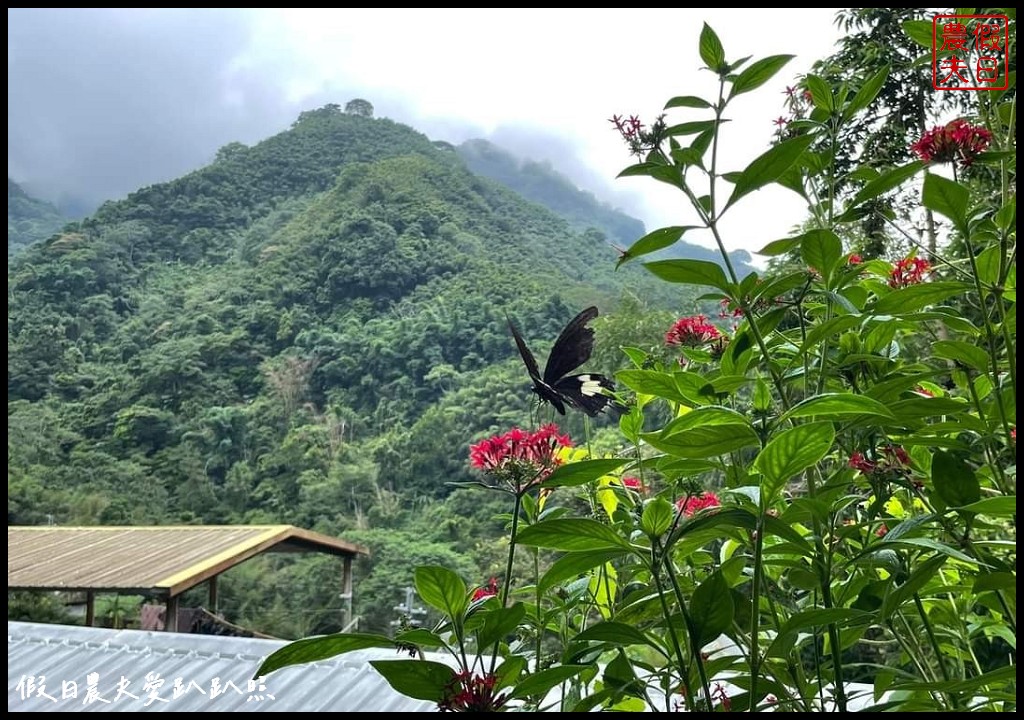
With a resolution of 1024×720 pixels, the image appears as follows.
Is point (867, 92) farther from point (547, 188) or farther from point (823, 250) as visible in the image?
point (547, 188)

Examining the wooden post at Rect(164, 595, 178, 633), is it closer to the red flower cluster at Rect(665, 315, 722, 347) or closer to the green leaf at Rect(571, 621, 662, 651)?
the red flower cluster at Rect(665, 315, 722, 347)

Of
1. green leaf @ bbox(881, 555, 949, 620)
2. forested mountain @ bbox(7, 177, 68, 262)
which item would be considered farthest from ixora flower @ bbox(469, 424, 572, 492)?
forested mountain @ bbox(7, 177, 68, 262)

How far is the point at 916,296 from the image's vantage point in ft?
1.11

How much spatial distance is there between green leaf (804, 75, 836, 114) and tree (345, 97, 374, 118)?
1952 centimetres

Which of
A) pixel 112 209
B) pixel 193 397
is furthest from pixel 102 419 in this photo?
pixel 112 209

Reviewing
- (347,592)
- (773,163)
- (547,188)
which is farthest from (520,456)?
(547,188)

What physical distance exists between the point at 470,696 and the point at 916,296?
27 cm

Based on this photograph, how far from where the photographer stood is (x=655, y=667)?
412 mm

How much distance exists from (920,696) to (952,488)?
0.32 ft

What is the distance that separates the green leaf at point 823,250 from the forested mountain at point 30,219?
57.0 feet

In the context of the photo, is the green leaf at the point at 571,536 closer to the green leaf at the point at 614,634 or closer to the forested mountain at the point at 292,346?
the green leaf at the point at 614,634

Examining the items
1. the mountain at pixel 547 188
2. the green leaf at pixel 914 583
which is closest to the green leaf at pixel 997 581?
the green leaf at pixel 914 583

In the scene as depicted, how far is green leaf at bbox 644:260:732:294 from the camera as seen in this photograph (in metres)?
0.31

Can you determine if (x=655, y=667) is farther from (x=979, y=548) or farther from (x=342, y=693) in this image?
(x=342, y=693)
